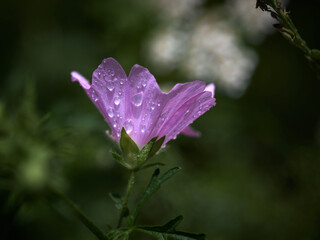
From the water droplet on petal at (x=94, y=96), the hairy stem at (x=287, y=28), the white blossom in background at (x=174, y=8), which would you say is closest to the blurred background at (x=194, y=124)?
the white blossom in background at (x=174, y=8)

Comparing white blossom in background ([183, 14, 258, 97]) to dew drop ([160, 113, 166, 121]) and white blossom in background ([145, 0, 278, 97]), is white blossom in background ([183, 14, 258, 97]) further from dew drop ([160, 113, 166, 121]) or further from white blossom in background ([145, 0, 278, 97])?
dew drop ([160, 113, 166, 121])

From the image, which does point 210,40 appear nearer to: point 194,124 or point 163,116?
point 194,124

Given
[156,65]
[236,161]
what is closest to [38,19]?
[156,65]

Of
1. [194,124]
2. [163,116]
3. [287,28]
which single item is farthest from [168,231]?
[194,124]

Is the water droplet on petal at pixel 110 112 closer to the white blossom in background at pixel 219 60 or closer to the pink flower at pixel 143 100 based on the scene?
the pink flower at pixel 143 100

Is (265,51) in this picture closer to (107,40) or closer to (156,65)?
(156,65)
